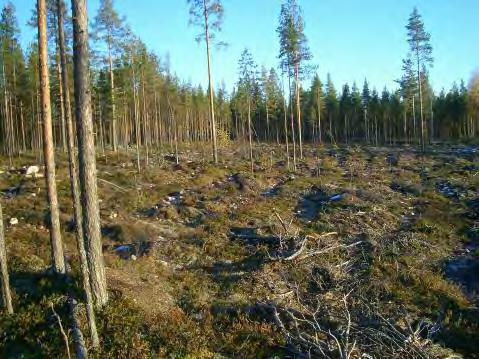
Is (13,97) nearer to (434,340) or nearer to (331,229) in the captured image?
(331,229)

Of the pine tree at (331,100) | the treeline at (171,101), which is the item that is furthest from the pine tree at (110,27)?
the pine tree at (331,100)

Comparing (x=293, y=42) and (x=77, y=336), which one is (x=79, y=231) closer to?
(x=77, y=336)

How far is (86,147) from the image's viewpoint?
32.1 feet

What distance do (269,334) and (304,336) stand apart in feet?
2.71

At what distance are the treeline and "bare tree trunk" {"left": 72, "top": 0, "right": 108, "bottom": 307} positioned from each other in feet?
9.32

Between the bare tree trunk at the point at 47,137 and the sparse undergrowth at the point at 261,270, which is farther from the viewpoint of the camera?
the bare tree trunk at the point at 47,137

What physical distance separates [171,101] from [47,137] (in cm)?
4657

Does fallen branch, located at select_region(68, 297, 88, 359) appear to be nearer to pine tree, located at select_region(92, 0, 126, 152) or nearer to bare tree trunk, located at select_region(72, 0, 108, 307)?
bare tree trunk, located at select_region(72, 0, 108, 307)

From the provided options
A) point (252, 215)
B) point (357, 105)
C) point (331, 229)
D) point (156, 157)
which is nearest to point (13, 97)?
point (156, 157)

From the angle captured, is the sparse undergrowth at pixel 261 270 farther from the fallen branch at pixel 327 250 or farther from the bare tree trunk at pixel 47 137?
the bare tree trunk at pixel 47 137

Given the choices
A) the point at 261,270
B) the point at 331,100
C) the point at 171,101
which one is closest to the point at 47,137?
the point at 261,270

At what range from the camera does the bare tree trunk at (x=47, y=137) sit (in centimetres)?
1112

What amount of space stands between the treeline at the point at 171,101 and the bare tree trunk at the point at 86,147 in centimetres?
284

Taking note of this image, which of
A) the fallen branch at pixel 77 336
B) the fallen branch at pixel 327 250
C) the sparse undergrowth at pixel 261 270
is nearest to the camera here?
the fallen branch at pixel 77 336
